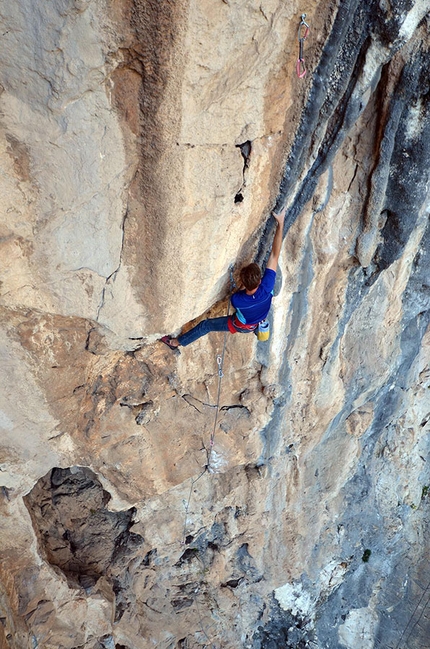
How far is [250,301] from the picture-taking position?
2492 mm

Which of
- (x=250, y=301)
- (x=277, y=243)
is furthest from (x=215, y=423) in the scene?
(x=277, y=243)

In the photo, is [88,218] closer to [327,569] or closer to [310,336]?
[310,336]

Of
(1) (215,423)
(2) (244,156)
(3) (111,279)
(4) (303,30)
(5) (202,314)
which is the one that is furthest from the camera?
(1) (215,423)

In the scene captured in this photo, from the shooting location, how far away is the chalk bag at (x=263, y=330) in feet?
9.32

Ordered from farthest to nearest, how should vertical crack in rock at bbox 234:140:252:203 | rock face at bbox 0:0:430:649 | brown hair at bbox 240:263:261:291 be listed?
brown hair at bbox 240:263:261:291 → vertical crack in rock at bbox 234:140:252:203 → rock face at bbox 0:0:430:649

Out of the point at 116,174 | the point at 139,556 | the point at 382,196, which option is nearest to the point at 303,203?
the point at 382,196

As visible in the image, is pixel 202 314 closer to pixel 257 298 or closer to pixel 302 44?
pixel 257 298

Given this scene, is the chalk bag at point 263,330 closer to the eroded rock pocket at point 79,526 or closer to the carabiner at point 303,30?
the carabiner at point 303,30

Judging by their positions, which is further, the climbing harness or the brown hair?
A: the brown hair

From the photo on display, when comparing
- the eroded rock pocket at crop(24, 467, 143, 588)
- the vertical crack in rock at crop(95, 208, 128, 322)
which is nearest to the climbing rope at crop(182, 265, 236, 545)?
the eroded rock pocket at crop(24, 467, 143, 588)

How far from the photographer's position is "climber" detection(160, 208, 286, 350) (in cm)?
239

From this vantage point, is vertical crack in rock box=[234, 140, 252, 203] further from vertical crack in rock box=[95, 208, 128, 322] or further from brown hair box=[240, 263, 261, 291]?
vertical crack in rock box=[95, 208, 128, 322]

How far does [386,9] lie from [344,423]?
3284 millimetres

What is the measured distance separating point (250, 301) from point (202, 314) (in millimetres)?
377
